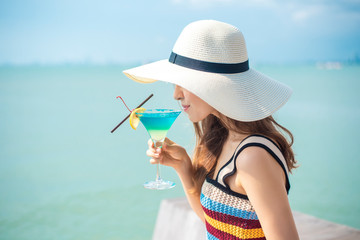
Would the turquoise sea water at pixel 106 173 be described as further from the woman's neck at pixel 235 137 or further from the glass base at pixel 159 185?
the woman's neck at pixel 235 137

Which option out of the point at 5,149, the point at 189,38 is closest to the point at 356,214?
the point at 189,38

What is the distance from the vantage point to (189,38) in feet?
5.20

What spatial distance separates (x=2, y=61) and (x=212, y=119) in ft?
159

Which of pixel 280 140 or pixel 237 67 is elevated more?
pixel 237 67

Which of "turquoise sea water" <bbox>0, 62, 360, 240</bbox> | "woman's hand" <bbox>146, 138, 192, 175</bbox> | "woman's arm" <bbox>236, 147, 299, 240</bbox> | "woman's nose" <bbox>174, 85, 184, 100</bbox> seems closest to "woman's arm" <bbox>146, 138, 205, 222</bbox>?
"woman's hand" <bbox>146, 138, 192, 175</bbox>

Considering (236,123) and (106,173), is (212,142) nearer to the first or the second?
(236,123)

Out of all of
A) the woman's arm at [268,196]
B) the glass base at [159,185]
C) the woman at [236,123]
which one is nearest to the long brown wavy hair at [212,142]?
the woman at [236,123]

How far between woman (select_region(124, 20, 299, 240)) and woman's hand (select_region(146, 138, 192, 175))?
205 mm

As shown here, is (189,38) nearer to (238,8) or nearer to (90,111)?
(90,111)

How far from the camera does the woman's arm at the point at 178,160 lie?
1.82m

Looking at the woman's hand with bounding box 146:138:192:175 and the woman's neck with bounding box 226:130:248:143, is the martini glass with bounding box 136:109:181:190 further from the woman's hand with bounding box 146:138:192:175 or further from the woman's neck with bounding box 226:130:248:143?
the woman's neck with bounding box 226:130:248:143

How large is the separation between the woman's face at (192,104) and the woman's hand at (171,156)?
0.27 m

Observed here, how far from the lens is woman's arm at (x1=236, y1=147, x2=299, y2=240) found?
137 centimetres

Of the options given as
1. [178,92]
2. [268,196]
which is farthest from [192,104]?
[268,196]
